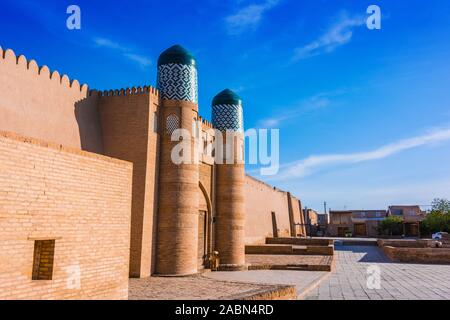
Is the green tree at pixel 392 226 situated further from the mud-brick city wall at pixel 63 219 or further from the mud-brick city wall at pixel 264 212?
the mud-brick city wall at pixel 63 219

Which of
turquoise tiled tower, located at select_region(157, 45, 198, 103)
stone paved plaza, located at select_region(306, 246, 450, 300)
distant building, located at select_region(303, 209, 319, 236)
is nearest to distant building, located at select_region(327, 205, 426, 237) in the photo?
distant building, located at select_region(303, 209, 319, 236)

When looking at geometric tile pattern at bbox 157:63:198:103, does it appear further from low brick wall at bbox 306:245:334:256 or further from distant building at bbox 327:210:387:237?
distant building at bbox 327:210:387:237

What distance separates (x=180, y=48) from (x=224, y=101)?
374cm

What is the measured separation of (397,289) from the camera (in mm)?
9883

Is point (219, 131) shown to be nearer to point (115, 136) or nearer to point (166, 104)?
point (166, 104)

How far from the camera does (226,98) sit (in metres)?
Answer: 16.4

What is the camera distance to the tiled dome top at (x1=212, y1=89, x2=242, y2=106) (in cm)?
1639

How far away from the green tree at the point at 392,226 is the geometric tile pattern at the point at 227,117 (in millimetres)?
31993

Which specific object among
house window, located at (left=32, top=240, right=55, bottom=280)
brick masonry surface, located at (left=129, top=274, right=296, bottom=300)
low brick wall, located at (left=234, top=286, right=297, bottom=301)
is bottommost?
brick masonry surface, located at (left=129, top=274, right=296, bottom=300)

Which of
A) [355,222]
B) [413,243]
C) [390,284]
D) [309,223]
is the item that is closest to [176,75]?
[390,284]

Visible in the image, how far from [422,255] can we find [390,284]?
25.3 ft

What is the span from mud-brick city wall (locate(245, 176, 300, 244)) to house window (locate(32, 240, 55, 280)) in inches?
688

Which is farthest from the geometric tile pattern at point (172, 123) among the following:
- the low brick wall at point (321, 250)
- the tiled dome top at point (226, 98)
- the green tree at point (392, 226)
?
the green tree at point (392, 226)

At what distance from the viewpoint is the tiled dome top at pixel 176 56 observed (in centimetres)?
1304
